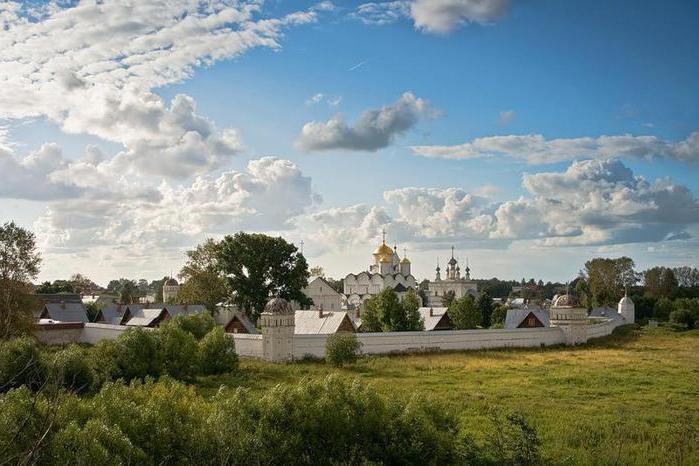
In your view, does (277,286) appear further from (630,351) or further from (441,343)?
(630,351)

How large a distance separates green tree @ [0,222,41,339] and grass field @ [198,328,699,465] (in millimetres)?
11750

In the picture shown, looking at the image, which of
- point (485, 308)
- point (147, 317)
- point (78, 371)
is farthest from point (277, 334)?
point (485, 308)

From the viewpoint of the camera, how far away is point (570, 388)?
23.7 meters

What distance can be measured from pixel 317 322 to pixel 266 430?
25.1 m

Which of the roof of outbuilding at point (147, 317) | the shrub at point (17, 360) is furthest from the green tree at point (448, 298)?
the shrub at point (17, 360)

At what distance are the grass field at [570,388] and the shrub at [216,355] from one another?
717 millimetres

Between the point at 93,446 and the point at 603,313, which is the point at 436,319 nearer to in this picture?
the point at 603,313

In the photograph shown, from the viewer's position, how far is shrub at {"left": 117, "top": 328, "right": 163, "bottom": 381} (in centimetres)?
2508

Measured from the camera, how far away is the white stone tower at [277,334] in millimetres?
31047

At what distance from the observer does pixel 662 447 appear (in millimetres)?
15781

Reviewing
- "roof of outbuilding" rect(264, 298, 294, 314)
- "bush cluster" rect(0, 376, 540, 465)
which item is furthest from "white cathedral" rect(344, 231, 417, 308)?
"bush cluster" rect(0, 376, 540, 465)

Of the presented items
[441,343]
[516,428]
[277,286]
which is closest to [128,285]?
[277,286]

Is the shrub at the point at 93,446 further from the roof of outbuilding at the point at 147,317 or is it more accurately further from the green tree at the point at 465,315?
the green tree at the point at 465,315

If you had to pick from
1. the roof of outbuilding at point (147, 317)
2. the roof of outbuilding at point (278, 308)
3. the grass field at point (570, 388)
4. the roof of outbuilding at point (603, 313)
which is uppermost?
the roof of outbuilding at point (278, 308)
